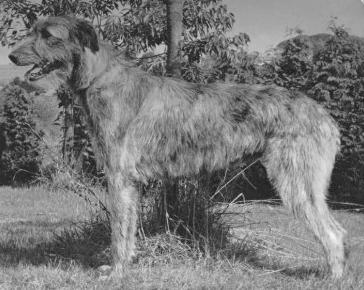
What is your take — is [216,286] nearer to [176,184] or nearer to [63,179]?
[176,184]

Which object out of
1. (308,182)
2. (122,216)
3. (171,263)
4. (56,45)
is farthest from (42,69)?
(308,182)

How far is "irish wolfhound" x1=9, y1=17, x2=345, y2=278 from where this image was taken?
482 cm

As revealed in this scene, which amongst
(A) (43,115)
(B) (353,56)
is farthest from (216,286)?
(A) (43,115)

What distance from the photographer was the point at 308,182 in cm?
483

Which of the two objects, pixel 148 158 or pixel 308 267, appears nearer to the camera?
pixel 148 158

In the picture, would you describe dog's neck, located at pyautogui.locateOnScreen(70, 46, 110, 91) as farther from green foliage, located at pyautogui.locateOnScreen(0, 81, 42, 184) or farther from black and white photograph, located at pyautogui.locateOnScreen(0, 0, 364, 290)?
green foliage, located at pyautogui.locateOnScreen(0, 81, 42, 184)

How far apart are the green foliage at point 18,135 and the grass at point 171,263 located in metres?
6.04

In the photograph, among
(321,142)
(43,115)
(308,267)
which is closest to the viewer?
(321,142)

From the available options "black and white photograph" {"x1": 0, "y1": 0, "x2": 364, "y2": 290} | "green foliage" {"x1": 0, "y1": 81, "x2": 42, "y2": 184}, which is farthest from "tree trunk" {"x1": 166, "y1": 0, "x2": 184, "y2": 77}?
"green foliage" {"x1": 0, "y1": 81, "x2": 42, "y2": 184}

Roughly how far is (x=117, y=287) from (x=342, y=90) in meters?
7.12

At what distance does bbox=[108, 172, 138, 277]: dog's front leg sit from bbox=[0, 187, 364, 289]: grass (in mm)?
185

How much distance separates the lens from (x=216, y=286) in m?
4.62

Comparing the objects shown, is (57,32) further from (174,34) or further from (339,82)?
(339,82)

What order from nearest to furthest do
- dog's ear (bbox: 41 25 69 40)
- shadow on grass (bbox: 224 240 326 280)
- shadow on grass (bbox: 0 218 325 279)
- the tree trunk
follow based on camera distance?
dog's ear (bbox: 41 25 69 40) → shadow on grass (bbox: 224 240 326 280) → shadow on grass (bbox: 0 218 325 279) → the tree trunk
